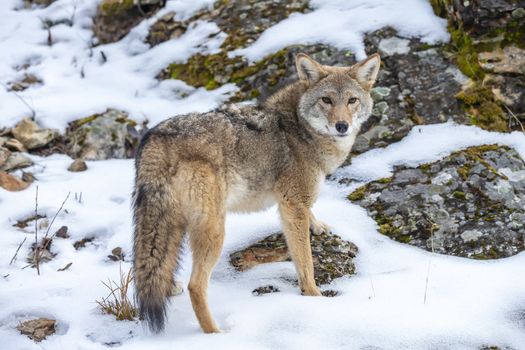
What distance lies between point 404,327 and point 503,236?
6.85 feet

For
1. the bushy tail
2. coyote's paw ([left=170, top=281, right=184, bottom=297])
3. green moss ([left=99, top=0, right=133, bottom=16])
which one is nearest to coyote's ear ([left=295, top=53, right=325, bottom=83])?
the bushy tail

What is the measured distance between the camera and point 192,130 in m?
5.38

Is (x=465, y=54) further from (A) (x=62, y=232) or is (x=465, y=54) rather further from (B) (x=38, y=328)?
(B) (x=38, y=328)

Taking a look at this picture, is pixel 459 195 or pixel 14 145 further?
pixel 14 145

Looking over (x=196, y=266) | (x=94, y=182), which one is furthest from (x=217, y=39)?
(x=196, y=266)

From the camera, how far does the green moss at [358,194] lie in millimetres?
6930

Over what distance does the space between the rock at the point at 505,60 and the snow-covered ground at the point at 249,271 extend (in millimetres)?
796

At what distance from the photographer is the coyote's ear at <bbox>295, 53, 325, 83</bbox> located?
6.35 meters

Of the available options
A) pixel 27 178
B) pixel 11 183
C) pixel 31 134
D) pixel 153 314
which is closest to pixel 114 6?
pixel 31 134

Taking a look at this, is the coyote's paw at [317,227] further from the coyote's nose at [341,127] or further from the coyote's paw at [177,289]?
the coyote's paw at [177,289]

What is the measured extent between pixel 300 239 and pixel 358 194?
59.4 inches

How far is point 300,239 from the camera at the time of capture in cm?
576

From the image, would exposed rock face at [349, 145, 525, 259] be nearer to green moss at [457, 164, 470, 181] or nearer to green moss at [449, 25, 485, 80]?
green moss at [457, 164, 470, 181]

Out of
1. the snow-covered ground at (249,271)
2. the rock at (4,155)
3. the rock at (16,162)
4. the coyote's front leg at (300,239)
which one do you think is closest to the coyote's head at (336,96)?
the coyote's front leg at (300,239)
